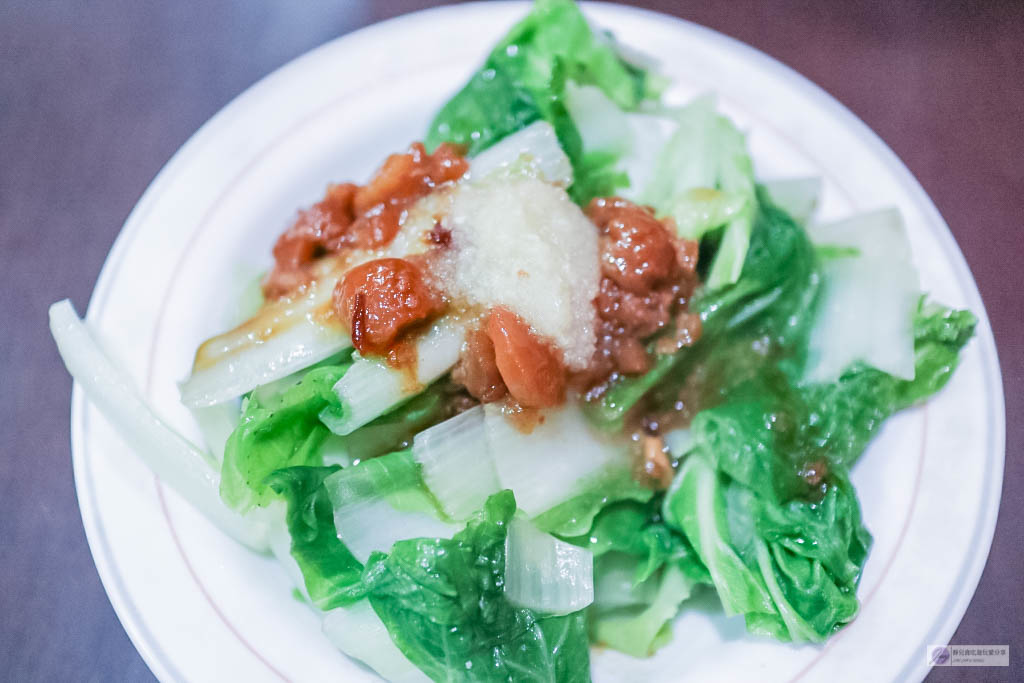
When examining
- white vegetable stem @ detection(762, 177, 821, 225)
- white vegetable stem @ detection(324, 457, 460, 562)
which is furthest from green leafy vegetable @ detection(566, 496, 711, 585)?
white vegetable stem @ detection(762, 177, 821, 225)

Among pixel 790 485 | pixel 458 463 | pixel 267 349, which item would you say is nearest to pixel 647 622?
pixel 790 485

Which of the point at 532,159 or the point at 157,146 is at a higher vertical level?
the point at 157,146

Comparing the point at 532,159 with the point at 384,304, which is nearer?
the point at 384,304

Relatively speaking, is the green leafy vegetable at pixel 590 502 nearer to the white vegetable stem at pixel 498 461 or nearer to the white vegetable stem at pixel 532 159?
the white vegetable stem at pixel 498 461

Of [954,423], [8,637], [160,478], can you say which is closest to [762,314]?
[954,423]

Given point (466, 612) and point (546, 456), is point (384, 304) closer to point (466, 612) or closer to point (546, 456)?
point (546, 456)

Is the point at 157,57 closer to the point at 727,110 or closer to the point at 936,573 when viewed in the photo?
the point at 727,110
